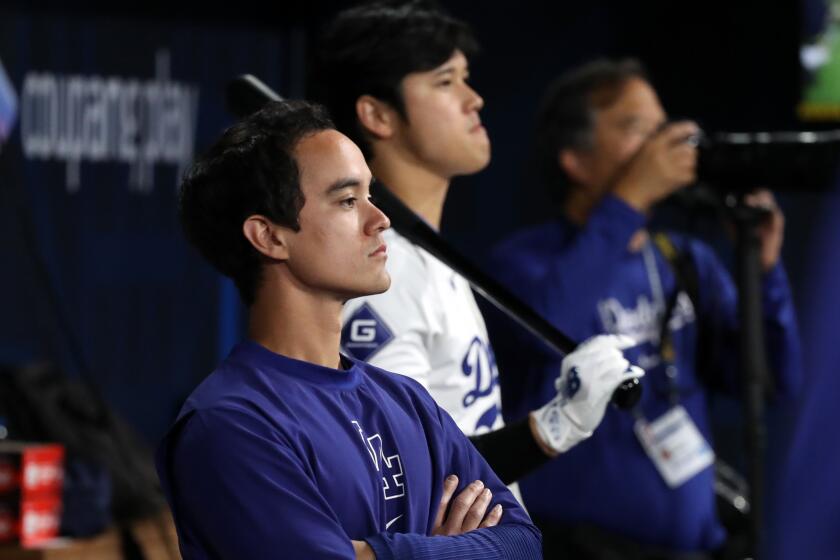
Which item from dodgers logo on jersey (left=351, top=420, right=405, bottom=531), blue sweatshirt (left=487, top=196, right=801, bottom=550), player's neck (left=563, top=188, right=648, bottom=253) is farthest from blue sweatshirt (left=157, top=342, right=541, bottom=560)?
player's neck (left=563, top=188, right=648, bottom=253)

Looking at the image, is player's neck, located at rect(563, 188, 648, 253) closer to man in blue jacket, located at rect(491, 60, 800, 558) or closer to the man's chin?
man in blue jacket, located at rect(491, 60, 800, 558)

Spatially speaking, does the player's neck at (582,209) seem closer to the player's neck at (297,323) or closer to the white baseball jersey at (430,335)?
the white baseball jersey at (430,335)

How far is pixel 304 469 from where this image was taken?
1.09m

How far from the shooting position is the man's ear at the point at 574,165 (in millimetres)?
2391

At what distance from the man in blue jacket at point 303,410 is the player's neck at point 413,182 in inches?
12.1

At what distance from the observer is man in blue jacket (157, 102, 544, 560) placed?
3.52ft

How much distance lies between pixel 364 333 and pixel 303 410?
0.31 m

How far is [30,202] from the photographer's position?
4.80 m

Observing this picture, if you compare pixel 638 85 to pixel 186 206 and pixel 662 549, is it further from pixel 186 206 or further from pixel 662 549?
pixel 186 206

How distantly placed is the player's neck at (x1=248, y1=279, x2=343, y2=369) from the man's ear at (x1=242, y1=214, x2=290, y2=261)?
3 centimetres

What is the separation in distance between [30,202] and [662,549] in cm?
317

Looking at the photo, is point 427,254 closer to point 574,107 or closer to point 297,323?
point 297,323

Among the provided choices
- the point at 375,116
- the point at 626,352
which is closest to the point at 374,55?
the point at 375,116

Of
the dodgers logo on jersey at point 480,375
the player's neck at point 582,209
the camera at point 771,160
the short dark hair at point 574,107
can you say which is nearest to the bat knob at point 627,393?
the dodgers logo on jersey at point 480,375
